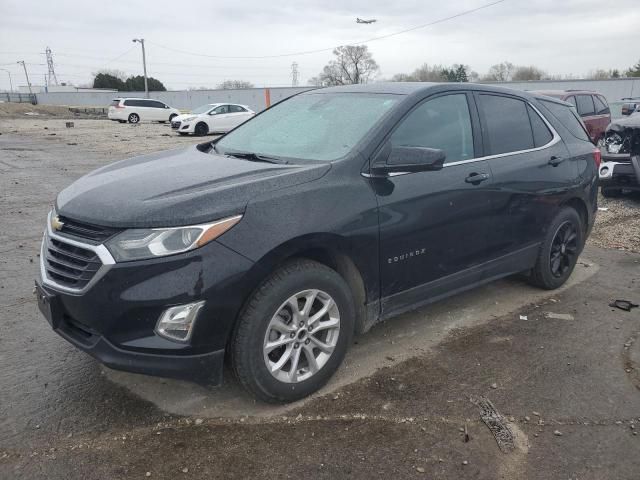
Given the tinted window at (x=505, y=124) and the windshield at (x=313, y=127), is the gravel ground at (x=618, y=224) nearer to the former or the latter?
the tinted window at (x=505, y=124)

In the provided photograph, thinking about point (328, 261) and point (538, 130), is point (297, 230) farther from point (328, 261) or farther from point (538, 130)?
point (538, 130)

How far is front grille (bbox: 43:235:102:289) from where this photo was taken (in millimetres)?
2658

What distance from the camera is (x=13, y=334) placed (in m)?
3.90

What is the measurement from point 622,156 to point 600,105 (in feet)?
25.7

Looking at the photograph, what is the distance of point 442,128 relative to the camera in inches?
150

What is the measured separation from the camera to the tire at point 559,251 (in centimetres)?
469

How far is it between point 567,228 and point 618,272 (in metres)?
1.10

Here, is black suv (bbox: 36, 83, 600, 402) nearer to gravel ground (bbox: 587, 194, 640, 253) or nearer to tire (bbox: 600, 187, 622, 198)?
gravel ground (bbox: 587, 194, 640, 253)

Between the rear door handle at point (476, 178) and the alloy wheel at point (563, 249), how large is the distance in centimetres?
129

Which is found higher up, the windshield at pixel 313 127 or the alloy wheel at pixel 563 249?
the windshield at pixel 313 127

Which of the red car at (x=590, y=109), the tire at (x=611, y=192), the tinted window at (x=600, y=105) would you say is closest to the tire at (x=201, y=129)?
the red car at (x=590, y=109)

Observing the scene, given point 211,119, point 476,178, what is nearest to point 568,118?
point 476,178

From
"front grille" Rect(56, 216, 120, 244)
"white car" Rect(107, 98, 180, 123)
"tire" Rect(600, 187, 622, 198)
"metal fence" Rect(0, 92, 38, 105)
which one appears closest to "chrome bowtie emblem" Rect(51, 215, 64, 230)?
"front grille" Rect(56, 216, 120, 244)

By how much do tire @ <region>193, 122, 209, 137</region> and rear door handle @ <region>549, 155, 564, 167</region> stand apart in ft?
71.3
